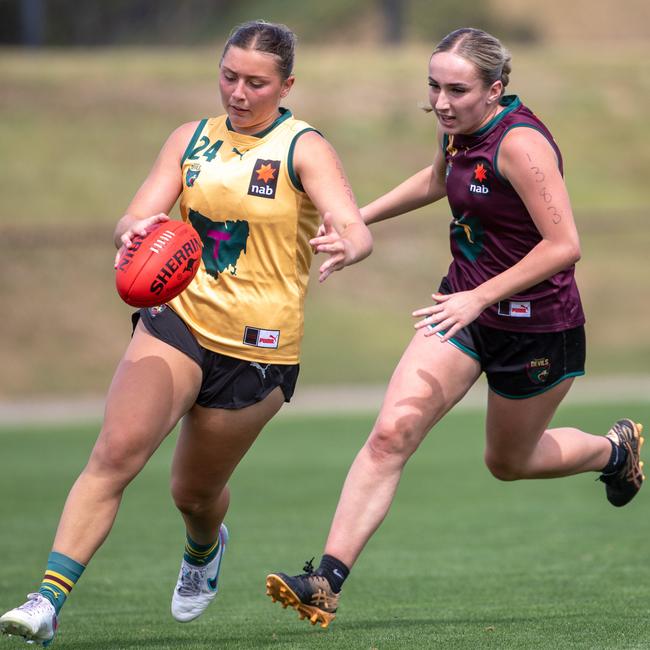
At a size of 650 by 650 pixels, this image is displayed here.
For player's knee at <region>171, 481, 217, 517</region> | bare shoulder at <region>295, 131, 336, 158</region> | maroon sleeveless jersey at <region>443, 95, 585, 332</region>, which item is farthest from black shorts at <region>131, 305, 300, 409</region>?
maroon sleeveless jersey at <region>443, 95, 585, 332</region>

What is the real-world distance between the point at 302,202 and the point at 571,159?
1148 inches

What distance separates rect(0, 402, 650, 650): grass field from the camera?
552cm

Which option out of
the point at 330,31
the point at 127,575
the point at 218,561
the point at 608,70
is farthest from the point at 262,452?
the point at 330,31

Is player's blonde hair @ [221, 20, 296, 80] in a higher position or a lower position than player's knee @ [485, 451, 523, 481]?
higher

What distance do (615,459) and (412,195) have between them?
1692 mm

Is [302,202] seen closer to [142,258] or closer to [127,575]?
[142,258]

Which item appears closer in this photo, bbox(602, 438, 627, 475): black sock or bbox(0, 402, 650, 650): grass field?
bbox(0, 402, 650, 650): grass field

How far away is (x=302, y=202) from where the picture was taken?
5289 mm

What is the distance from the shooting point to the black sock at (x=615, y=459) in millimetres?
6418

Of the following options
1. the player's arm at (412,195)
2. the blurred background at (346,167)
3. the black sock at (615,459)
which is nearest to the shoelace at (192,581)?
the player's arm at (412,195)

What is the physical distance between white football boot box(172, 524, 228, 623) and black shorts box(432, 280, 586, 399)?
5.47 ft

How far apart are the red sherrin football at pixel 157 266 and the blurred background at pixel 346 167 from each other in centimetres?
1938

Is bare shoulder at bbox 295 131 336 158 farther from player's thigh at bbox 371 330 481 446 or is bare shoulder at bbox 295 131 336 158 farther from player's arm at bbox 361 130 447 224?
player's thigh at bbox 371 330 481 446

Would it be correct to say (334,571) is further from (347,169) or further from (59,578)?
(347,169)
